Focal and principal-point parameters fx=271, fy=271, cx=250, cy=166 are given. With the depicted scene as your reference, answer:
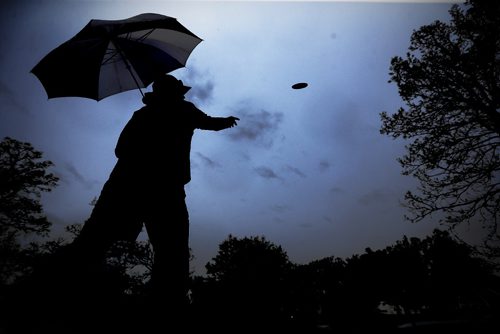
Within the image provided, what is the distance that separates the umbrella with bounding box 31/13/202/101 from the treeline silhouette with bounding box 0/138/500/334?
8.76 ft

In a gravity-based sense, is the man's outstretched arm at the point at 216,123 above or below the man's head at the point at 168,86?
below

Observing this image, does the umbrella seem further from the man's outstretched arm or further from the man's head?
the man's outstretched arm

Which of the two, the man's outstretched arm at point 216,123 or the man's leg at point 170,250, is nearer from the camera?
the man's leg at point 170,250

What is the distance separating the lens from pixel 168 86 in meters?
3.40

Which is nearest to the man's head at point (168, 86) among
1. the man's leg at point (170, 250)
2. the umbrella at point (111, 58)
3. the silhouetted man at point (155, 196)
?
the silhouetted man at point (155, 196)

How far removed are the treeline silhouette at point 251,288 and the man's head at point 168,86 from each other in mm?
2064

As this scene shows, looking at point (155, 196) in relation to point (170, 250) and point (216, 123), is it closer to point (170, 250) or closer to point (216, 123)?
point (170, 250)

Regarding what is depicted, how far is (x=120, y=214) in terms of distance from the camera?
8.87ft

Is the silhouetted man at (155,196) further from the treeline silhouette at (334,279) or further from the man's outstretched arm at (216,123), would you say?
the treeline silhouette at (334,279)

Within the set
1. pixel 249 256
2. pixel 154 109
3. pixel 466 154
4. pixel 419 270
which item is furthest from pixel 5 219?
pixel 419 270

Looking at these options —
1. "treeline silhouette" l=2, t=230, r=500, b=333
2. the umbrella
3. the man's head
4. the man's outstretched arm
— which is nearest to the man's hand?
the man's outstretched arm

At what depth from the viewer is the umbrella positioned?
3.81m

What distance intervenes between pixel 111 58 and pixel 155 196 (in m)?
2.84

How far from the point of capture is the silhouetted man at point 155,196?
2.62 meters
